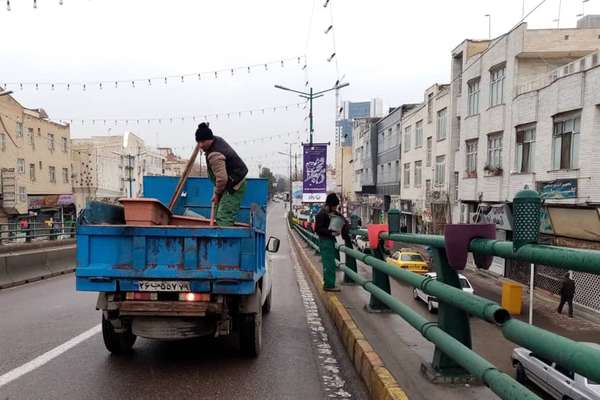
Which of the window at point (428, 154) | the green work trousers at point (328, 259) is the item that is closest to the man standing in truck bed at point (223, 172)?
the green work trousers at point (328, 259)

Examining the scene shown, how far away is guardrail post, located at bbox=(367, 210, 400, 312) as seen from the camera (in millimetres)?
5043

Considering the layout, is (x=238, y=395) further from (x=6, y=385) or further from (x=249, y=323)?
(x=6, y=385)

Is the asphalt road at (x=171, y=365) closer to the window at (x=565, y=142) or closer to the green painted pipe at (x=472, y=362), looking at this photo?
the green painted pipe at (x=472, y=362)

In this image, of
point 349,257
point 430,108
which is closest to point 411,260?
point 430,108

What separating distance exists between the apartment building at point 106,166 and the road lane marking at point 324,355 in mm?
35091

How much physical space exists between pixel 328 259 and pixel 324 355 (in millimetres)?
2459

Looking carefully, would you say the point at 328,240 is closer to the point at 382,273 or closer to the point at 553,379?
the point at 382,273

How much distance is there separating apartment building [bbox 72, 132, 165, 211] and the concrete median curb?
87.9ft

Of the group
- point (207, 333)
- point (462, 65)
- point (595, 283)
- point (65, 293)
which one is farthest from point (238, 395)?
point (462, 65)

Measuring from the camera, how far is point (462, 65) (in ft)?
86.2

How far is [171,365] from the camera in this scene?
4578mm

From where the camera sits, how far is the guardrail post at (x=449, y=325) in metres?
3.01

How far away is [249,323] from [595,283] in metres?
15.2

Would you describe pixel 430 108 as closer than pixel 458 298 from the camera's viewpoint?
No
